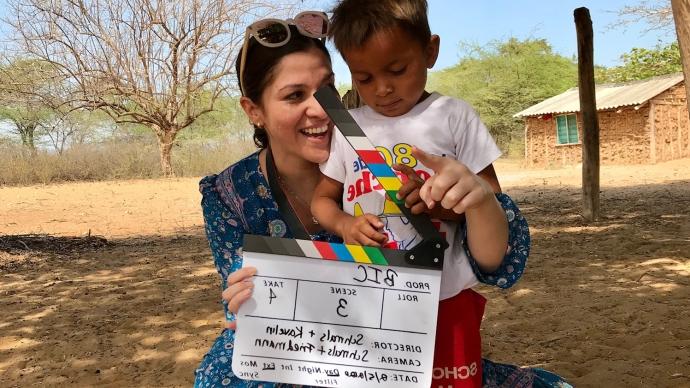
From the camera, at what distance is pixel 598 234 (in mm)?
8336

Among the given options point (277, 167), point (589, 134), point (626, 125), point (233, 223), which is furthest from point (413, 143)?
point (626, 125)

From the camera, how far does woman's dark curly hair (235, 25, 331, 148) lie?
6.30 ft

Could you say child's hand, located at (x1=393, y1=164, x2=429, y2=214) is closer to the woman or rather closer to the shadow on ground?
the woman

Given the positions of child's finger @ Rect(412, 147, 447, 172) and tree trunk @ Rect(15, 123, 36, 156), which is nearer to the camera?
child's finger @ Rect(412, 147, 447, 172)

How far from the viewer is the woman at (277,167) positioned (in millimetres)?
1831

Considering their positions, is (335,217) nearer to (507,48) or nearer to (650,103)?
(650,103)

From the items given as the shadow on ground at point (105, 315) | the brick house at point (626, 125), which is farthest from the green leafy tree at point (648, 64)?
the shadow on ground at point (105, 315)

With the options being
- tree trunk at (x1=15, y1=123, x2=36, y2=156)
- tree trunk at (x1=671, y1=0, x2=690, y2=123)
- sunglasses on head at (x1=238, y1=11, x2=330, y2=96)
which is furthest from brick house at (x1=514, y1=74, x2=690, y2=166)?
tree trunk at (x1=15, y1=123, x2=36, y2=156)

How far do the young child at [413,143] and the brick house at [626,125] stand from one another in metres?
21.3

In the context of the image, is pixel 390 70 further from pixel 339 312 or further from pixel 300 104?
pixel 339 312

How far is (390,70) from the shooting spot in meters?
1.52

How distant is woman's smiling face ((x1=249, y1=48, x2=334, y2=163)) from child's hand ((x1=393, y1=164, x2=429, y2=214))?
0.50 meters

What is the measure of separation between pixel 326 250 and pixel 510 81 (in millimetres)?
36703

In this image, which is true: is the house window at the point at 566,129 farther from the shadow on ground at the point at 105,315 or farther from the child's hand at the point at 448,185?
the child's hand at the point at 448,185
